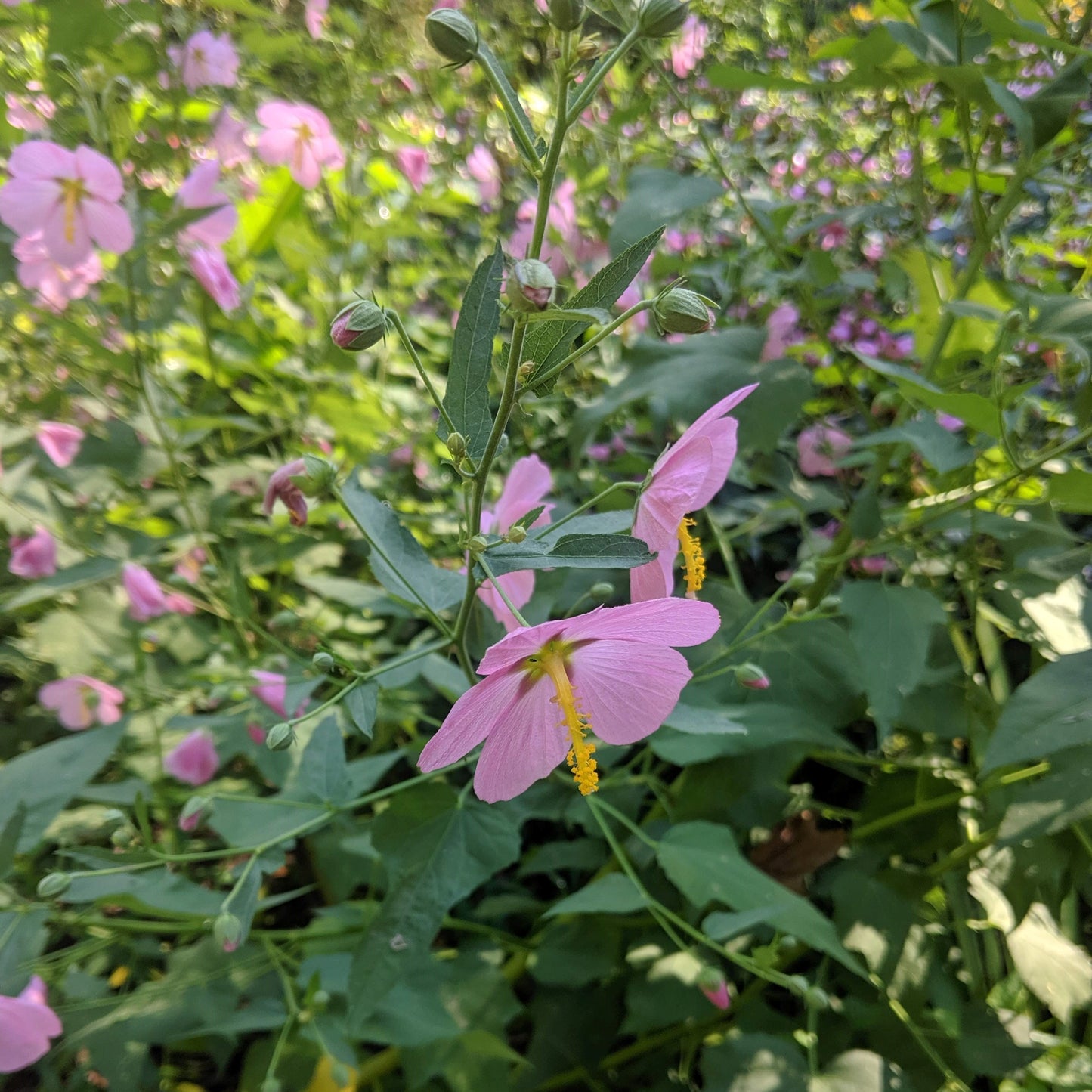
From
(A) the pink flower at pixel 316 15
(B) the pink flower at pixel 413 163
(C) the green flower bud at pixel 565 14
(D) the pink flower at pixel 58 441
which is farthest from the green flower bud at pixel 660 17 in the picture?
(A) the pink flower at pixel 316 15

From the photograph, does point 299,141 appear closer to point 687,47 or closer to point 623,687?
point 687,47

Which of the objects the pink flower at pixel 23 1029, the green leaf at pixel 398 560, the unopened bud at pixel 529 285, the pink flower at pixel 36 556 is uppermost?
the unopened bud at pixel 529 285

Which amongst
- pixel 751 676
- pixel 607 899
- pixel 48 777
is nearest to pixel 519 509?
pixel 751 676

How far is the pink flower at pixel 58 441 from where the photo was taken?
978mm

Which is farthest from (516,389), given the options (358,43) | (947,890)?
(358,43)

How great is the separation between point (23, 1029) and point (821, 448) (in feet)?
3.72

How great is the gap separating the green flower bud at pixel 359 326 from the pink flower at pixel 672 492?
18cm

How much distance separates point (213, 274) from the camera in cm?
90

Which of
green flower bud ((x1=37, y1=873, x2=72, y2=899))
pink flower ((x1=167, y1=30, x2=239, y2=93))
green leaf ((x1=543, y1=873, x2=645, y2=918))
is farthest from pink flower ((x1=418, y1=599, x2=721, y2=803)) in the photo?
pink flower ((x1=167, y1=30, x2=239, y2=93))

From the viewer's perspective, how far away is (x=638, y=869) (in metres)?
0.84

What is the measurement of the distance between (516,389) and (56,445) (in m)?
0.93

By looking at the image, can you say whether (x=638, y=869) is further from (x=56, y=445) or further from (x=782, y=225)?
(x=56, y=445)

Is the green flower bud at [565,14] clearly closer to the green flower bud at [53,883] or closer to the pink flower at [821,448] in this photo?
the green flower bud at [53,883]

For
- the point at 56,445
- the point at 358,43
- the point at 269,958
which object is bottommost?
the point at 269,958
